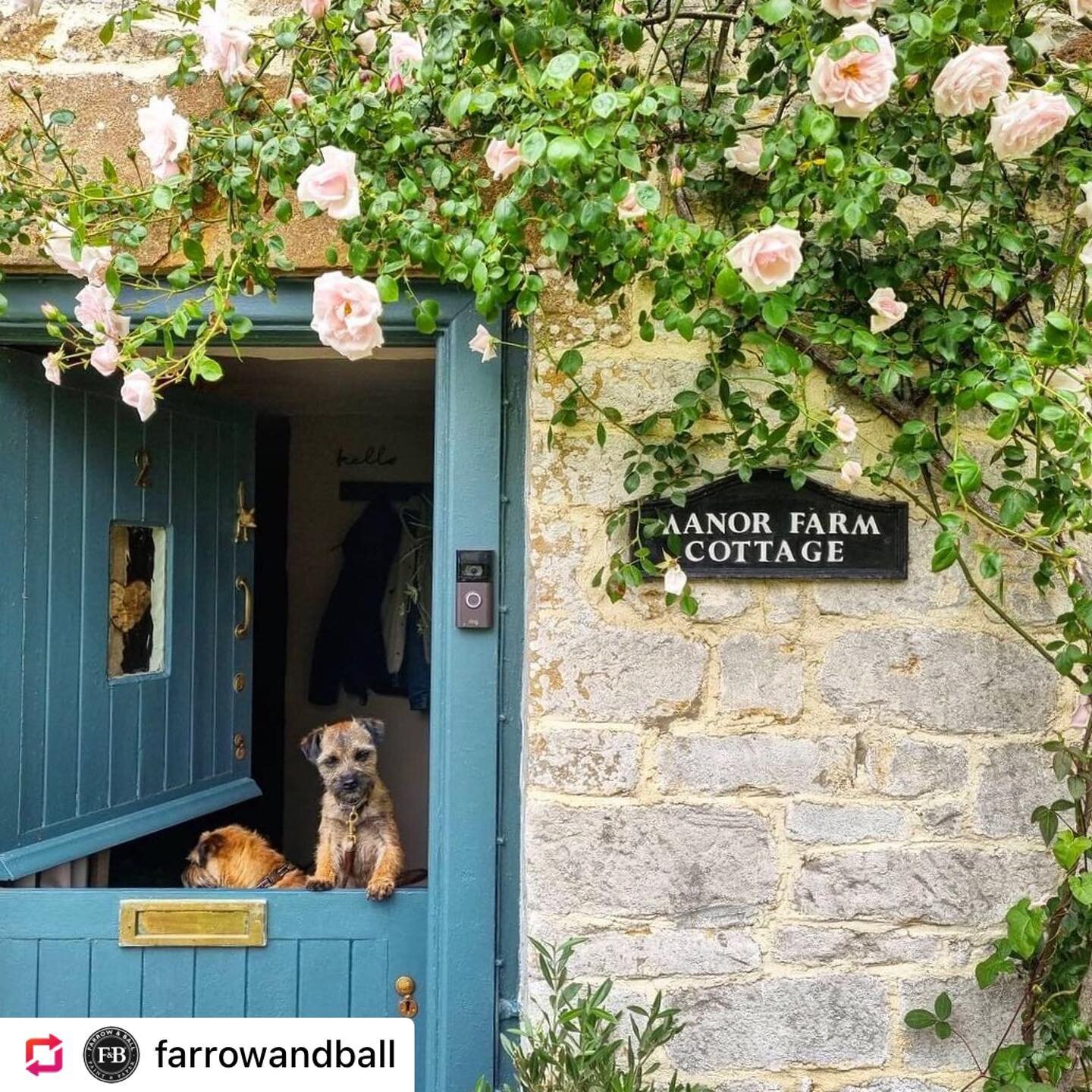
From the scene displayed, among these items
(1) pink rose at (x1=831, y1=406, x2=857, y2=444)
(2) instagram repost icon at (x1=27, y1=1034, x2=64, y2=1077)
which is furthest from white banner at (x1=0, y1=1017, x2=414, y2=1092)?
(1) pink rose at (x1=831, y1=406, x2=857, y2=444)

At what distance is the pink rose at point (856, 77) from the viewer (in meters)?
1.79

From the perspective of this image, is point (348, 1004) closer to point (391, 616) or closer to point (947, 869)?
point (947, 869)

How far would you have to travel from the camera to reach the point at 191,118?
2424 mm

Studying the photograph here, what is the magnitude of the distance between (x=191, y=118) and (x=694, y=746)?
5.94 feet

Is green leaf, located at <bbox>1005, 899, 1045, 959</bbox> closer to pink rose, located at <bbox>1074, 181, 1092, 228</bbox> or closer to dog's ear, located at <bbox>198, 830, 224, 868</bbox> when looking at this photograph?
pink rose, located at <bbox>1074, 181, 1092, 228</bbox>

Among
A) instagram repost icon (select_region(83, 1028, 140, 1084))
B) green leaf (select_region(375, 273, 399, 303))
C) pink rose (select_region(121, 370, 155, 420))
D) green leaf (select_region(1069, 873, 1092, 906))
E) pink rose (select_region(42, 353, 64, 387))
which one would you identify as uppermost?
green leaf (select_region(375, 273, 399, 303))

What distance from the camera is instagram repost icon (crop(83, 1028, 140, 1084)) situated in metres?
2.55

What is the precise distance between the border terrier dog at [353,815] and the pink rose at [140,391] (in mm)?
1187

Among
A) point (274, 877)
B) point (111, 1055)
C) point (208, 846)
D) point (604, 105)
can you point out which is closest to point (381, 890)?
point (274, 877)

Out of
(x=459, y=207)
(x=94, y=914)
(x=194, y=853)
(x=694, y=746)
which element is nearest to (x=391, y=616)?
(x=194, y=853)

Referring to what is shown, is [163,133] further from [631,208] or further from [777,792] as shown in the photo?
[777,792]

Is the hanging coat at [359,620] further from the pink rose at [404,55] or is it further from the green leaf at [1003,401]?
the green leaf at [1003,401]

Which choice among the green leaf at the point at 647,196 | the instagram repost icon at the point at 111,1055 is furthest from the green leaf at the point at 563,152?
the instagram repost icon at the point at 111,1055

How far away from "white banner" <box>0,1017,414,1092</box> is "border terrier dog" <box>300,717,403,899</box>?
0.34 m
